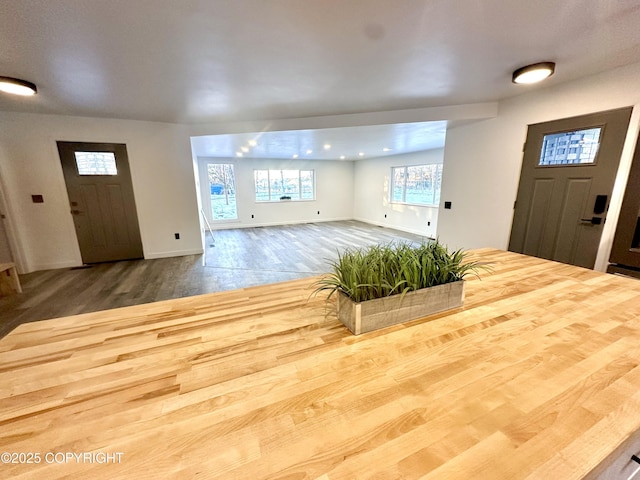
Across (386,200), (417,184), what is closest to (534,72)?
(417,184)

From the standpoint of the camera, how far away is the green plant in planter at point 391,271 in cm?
94

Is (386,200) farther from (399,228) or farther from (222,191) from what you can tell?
(222,191)

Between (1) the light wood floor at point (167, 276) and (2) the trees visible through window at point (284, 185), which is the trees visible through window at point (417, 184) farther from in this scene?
(2) the trees visible through window at point (284, 185)

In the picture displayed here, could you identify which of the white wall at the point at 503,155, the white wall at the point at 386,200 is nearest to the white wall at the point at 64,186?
the white wall at the point at 503,155

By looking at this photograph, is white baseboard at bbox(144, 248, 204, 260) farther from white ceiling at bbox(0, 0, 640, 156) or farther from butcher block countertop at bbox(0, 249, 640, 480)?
butcher block countertop at bbox(0, 249, 640, 480)

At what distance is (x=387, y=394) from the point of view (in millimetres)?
640

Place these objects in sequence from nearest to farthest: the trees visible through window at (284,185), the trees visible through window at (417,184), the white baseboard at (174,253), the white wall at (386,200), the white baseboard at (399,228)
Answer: the white baseboard at (174,253)
the trees visible through window at (417,184)
the white wall at (386,200)
the white baseboard at (399,228)
the trees visible through window at (284,185)

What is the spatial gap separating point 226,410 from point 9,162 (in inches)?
211

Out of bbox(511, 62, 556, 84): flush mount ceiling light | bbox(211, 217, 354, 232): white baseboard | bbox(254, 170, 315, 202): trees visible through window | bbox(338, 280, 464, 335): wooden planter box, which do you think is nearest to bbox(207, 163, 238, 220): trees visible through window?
bbox(211, 217, 354, 232): white baseboard

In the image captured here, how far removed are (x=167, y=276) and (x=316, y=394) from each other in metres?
3.79

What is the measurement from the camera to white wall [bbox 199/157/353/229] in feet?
25.8

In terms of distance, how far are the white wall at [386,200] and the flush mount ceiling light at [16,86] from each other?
6.83 metres

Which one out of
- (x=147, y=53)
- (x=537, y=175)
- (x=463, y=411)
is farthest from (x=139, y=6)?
(x=537, y=175)

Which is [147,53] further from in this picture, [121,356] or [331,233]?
[331,233]
